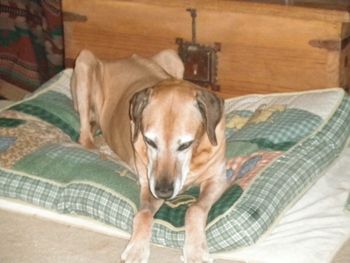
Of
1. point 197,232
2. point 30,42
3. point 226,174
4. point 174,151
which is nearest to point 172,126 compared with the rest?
point 174,151

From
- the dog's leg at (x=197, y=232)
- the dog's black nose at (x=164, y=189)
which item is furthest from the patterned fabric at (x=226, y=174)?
the dog's black nose at (x=164, y=189)

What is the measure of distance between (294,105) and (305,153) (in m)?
0.50

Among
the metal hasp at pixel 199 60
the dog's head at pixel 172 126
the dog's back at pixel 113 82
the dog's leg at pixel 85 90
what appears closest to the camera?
the dog's head at pixel 172 126

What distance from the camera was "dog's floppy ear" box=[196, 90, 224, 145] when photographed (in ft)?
9.43

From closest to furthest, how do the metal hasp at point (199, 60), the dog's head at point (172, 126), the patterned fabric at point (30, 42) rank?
the dog's head at point (172, 126)
the metal hasp at point (199, 60)
the patterned fabric at point (30, 42)

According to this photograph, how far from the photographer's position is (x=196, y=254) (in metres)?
2.69

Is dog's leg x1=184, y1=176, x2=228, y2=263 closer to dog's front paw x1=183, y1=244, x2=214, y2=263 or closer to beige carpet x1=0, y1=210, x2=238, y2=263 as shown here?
dog's front paw x1=183, y1=244, x2=214, y2=263

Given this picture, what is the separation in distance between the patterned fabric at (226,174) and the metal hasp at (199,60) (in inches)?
13.7

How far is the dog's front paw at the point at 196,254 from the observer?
2.68 metres

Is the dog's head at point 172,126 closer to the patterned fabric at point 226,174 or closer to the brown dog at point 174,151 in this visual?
the brown dog at point 174,151

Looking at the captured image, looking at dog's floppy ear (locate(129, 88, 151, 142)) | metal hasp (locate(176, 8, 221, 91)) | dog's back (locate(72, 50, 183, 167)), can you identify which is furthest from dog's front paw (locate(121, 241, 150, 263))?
metal hasp (locate(176, 8, 221, 91))

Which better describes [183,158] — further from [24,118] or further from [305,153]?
[24,118]

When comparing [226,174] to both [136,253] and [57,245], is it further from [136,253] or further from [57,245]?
[57,245]

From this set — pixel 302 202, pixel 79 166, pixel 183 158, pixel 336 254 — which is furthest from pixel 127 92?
pixel 336 254
